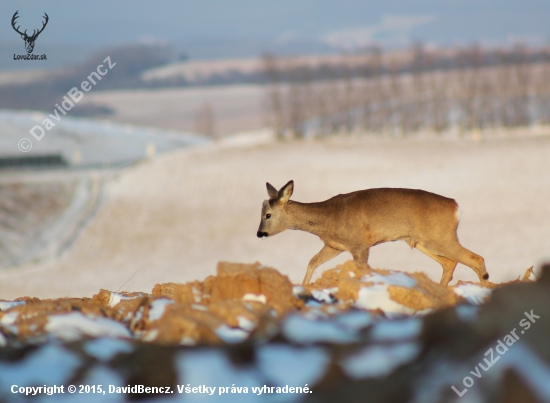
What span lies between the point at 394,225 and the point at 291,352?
16.4ft

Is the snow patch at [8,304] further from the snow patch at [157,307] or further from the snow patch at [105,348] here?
the snow patch at [105,348]

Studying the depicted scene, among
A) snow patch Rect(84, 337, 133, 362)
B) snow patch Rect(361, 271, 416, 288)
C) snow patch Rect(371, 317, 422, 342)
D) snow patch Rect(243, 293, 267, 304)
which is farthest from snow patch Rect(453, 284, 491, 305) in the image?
snow patch Rect(84, 337, 133, 362)

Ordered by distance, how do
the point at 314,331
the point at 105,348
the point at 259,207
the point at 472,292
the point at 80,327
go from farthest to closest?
1. the point at 259,207
2. the point at 472,292
3. the point at 80,327
4. the point at 314,331
5. the point at 105,348

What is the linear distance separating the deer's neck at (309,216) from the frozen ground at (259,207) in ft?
47.3

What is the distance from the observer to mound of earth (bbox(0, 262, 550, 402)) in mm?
3660

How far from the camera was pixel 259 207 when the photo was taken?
45594 millimetres

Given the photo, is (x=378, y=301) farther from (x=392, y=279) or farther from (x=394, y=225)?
(x=394, y=225)

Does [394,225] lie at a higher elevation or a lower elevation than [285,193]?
lower

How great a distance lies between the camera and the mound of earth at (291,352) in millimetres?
3660

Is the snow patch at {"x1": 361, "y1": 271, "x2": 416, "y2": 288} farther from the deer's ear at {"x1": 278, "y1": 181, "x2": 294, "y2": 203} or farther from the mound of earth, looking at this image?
the deer's ear at {"x1": 278, "y1": 181, "x2": 294, "y2": 203}

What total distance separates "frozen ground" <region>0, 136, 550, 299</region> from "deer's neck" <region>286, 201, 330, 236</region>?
14.4m

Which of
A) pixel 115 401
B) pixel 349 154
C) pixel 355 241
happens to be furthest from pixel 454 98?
pixel 115 401

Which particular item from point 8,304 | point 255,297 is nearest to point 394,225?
point 255,297

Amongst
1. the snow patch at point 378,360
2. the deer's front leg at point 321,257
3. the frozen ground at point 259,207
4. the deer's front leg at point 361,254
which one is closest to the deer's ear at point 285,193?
the deer's front leg at point 321,257
